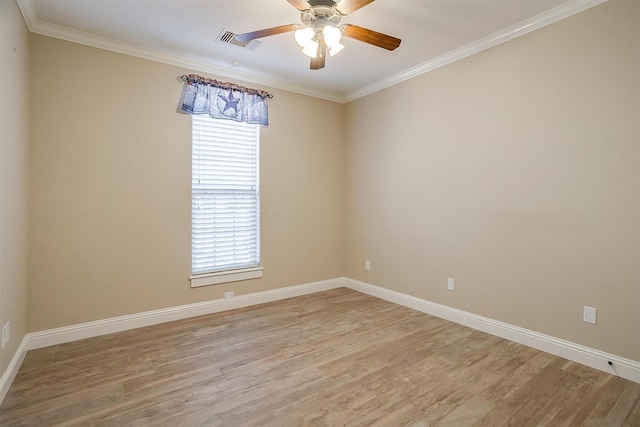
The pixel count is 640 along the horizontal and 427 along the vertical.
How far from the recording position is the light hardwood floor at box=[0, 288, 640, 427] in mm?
1858

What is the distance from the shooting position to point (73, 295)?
289cm

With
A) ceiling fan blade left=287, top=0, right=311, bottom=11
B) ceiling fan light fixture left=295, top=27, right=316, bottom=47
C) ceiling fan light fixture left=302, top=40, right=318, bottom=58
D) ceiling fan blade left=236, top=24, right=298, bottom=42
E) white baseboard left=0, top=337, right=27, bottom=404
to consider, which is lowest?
white baseboard left=0, top=337, right=27, bottom=404

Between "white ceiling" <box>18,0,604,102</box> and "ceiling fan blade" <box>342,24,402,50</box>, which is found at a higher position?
"white ceiling" <box>18,0,604,102</box>

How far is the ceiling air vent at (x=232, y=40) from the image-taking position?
2.90 metres

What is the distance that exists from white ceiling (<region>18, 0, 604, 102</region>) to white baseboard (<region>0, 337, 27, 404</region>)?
2.62 meters

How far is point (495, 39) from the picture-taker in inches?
115

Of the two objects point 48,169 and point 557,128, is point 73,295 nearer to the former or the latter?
point 48,169

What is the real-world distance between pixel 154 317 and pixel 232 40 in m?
2.86

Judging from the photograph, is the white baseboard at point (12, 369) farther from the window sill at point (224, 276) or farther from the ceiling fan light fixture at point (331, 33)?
the ceiling fan light fixture at point (331, 33)

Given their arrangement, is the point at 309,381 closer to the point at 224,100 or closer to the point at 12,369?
the point at 12,369

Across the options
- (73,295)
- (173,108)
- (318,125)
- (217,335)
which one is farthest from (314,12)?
(73,295)

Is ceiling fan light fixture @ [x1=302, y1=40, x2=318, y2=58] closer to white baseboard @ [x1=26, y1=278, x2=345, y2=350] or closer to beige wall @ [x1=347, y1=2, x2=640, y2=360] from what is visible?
beige wall @ [x1=347, y1=2, x2=640, y2=360]

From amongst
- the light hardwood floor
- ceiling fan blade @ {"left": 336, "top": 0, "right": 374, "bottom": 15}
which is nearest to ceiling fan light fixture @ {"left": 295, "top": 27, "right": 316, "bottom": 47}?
ceiling fan blade @ {"left": 336, "top": 0, "right": 374, "bottom": 15}

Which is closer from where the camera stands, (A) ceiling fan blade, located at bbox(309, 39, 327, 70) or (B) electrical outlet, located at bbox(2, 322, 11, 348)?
(B) electrical outlet, located at bbox(2, 322, 11, 348)
